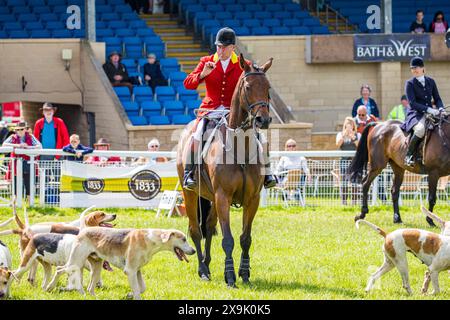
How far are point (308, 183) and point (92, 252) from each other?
940 cm

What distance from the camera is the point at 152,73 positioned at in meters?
25.6

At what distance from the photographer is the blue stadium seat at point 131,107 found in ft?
79.8

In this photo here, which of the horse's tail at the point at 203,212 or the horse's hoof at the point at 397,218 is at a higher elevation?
the horse's tail at the point at 203,212

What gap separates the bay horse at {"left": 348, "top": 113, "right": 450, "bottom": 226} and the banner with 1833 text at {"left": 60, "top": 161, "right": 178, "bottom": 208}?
10.3ft

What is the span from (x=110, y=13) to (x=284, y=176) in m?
11.7

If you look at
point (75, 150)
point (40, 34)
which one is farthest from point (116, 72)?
point (75, 150)

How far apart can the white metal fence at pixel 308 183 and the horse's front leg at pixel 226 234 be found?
750 cm

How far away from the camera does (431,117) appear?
1606 cm

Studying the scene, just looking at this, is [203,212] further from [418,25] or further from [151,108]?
[418,25]

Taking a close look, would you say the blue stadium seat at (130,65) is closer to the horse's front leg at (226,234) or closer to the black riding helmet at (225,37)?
the black riding helmet at (225,37)

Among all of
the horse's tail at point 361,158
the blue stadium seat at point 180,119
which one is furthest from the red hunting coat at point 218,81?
the blue stadium seat at point 180,119

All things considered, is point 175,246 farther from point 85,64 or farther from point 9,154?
point 85,64

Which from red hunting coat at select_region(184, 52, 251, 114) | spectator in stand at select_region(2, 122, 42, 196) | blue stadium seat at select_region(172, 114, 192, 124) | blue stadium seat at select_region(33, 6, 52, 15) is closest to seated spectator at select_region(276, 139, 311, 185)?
spectator in stand at select_region(2, 122, 42, 196)

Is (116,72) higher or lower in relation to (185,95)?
higher
